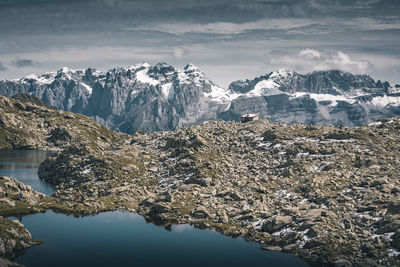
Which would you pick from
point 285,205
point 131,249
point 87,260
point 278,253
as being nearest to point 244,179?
point 285,205

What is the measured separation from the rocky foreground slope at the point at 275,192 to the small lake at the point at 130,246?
261 inches

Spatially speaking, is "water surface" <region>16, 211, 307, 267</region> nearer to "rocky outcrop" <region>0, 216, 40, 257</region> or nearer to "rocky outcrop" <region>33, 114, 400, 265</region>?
"rocky outcrop" <region>0, 216, 40, 257</region>

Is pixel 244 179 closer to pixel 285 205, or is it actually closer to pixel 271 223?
pixel 285 205

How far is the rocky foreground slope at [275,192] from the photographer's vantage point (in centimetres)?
10906

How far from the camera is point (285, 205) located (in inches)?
5394

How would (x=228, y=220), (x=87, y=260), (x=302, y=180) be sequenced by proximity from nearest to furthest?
(x=87, y=260)
(x=228, y=220)
(x=302, y=180)

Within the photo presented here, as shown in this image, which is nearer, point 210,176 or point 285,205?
point 285,205

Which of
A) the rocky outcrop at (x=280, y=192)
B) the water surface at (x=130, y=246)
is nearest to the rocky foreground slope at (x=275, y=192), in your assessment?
the rocky outcrop at (x=280, y=192)

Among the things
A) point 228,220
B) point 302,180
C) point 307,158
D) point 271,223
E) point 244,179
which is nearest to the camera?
point 271,223

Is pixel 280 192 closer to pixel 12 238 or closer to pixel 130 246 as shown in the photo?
pixel 130 246

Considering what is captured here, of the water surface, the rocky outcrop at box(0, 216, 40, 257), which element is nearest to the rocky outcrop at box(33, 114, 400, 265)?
the water surface

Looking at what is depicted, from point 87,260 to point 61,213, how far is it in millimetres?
46291

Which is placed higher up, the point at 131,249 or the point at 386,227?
the point at 386,227

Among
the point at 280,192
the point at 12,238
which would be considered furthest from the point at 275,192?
the point at 12,238
